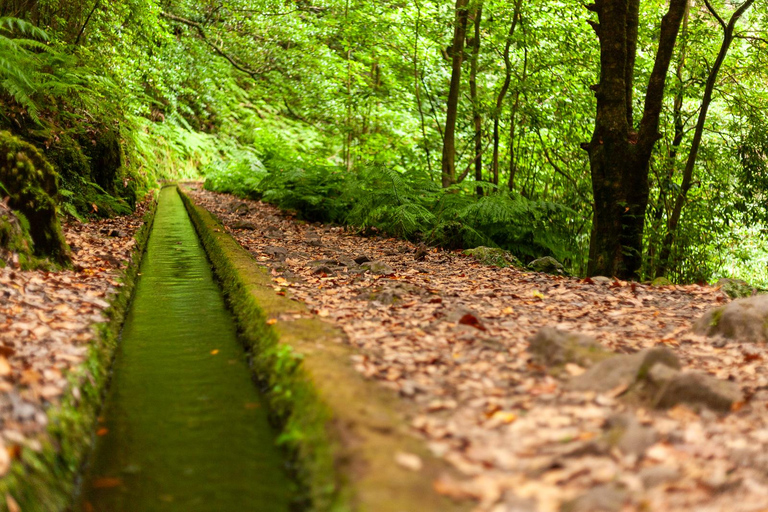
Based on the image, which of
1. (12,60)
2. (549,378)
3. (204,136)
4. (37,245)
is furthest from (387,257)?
(204,136)

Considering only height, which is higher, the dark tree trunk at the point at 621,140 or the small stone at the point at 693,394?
the dark tree trunk at the point at 621,140

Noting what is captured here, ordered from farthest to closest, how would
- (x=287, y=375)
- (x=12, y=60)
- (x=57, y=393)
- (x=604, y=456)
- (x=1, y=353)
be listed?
(x=12, y=60), (x=287, y=375), (x=1, y=353), (x=57, y=393), (x=604, y=456)

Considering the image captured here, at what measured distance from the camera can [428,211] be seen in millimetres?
9008

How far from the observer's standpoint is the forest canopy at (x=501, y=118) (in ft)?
22.3

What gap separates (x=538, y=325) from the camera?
4.14m

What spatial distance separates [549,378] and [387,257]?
179 inches

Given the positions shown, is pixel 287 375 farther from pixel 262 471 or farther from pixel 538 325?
pixel 538 325

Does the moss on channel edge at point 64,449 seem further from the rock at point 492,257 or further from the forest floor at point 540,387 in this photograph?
the rock at point 492,257

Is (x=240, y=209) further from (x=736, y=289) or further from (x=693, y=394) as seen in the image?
(x=693, y=394)

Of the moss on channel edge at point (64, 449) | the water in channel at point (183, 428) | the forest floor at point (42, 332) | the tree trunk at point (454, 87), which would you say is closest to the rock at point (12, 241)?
the forest floor at point (42, 332)

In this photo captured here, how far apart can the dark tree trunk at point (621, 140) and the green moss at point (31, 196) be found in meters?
5.82

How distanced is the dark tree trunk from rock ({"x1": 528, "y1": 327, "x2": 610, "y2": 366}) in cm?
381

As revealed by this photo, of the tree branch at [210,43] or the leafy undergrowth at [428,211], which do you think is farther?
the tree branch at [210,43]

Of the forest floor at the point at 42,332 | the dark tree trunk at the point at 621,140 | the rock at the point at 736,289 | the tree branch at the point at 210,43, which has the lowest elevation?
the forest floor at the point at 42,332
